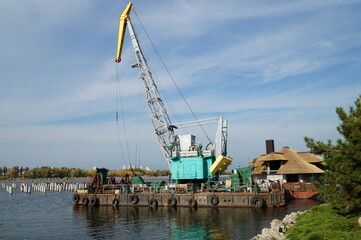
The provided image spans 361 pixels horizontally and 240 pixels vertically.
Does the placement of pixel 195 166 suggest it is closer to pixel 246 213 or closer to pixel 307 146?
pixel 246 213

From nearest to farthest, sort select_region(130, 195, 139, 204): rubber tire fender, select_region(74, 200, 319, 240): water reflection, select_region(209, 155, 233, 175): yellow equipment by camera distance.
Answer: select_region(74, 200, 319, 240): water reflection → select_region(209, 155, 233, 175): yellow equipment → select_region(130, 195, 139, 204): rubber tire fender

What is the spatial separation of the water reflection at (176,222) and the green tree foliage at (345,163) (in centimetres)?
758

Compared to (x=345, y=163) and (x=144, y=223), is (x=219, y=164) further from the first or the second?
(x=345, y=163)

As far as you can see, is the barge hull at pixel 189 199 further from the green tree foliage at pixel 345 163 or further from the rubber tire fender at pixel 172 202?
the green tree foliage at pixel 345 163

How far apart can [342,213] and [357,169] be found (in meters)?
3.22

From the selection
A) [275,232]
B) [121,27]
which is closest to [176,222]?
[275,232]

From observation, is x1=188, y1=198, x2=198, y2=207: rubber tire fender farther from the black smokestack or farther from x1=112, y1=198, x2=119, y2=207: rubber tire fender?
the black smokestack

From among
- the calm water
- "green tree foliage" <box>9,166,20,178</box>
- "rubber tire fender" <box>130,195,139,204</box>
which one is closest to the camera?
the calm water

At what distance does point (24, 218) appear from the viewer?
3350cm

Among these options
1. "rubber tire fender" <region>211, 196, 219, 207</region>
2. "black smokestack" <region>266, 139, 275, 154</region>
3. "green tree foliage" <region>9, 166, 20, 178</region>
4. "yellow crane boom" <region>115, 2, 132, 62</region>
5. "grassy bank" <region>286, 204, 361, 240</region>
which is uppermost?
"yellow crane boom" <region>115, 2, 132, 62</region>

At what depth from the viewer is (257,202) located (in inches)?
1241

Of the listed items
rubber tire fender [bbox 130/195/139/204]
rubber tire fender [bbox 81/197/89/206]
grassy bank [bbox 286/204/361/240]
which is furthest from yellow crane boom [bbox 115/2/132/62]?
grassy bank [bbox 286/204/361/240]

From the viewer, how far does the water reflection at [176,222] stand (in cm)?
2208

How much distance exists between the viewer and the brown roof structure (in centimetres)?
4181
